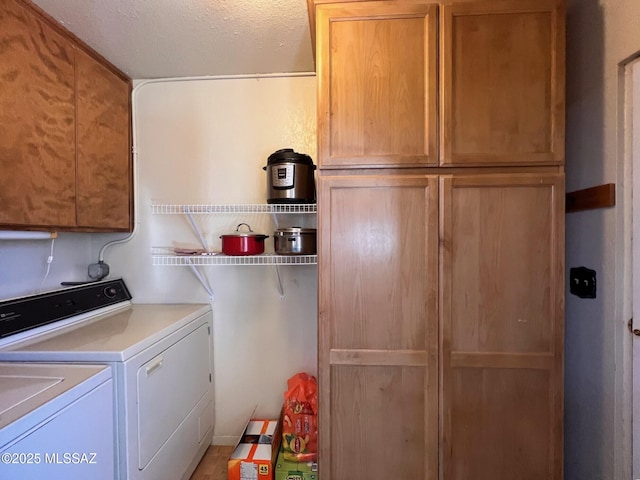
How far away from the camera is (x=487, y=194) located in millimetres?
1257

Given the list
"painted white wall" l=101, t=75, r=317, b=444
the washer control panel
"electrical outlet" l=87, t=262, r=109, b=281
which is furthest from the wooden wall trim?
"electrical outlet" l=87, t=262, r=109, b=281

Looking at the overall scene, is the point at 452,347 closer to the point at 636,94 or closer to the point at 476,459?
the point at 476,459

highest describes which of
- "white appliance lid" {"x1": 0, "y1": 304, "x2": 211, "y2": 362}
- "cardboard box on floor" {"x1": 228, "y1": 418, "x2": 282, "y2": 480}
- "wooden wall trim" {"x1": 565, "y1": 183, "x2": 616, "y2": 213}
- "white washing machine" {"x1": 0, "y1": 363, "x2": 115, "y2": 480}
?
"wooden wall trim" {"x1": 565, "y1": 183, "x2": 616, "y2": 213}

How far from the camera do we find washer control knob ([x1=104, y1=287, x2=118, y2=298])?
1.83m

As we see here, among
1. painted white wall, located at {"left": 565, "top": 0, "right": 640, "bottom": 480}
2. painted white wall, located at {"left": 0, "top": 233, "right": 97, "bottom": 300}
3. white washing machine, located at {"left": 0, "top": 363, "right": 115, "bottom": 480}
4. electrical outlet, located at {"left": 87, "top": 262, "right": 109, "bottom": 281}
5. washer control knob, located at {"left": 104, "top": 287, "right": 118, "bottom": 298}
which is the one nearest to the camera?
white washing machine, located at {"left": 0, "top": 363, "right": 115, "bottom": 480}

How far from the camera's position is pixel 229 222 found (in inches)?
77.7

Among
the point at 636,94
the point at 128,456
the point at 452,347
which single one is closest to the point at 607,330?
the point at 452,347

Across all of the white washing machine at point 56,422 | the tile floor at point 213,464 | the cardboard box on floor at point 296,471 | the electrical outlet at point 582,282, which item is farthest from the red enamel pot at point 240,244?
the electrical outlet at point 582,282

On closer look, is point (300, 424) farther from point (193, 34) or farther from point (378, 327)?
point (193, 34)

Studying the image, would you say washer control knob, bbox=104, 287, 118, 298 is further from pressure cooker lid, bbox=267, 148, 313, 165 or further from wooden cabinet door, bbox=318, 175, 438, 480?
wooden cabinet door, bbox=318, 175, 438, 480

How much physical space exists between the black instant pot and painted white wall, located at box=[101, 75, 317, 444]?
0.31 metres

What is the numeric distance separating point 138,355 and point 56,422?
1.13 ft

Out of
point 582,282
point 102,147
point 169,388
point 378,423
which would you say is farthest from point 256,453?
point 102,147

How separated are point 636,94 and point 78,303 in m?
→ 2.56
